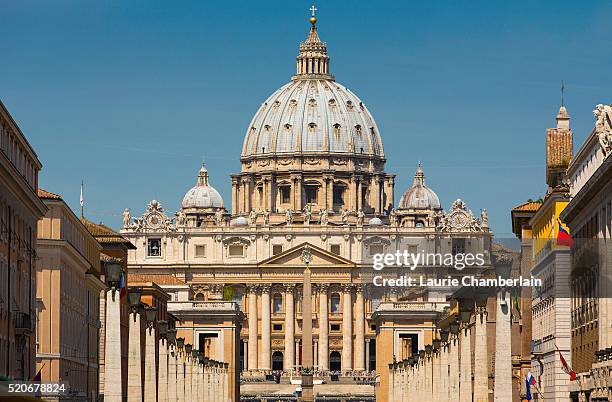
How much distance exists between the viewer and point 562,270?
69125mm

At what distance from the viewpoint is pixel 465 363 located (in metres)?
74.2

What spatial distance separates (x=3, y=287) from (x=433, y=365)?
129ft

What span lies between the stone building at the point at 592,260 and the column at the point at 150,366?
1249 cm

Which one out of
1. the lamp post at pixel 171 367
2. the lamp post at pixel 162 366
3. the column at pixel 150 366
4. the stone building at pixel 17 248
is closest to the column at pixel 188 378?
the lamp post at pixel 171 367

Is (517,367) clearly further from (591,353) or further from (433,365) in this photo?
(591,353)

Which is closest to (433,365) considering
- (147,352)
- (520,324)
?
(520,324)

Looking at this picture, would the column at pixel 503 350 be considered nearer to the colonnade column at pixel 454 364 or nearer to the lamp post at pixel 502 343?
the lamp post at pixel 502 343

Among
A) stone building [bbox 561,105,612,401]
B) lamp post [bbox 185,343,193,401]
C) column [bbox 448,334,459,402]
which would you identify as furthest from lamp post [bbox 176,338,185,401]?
stone building [bbox 561,105,612,401]

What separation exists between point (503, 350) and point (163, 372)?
83.4 feet

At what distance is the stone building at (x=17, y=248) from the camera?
58.2 meters

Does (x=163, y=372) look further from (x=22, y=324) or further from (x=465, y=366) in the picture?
(x=22, y=324)

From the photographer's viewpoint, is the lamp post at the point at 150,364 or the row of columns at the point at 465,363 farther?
the lamp post at the point at 150,364

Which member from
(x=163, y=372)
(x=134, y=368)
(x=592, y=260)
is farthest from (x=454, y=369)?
(x=592, y=260)

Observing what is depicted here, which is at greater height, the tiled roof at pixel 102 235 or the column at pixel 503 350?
the tiled roof at pixel 102 235
